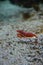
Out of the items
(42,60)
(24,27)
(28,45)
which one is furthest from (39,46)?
(24,27)

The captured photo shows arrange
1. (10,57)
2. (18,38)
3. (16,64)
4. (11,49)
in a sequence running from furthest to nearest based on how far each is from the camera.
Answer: (18,38), (11,49), (10,57), (16,64)

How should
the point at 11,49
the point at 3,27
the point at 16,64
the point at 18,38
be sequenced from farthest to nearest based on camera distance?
the point at 3,27
the point at 18,38
the point at 11,49
the point at 16,64

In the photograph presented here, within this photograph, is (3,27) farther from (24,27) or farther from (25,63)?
(25,63)

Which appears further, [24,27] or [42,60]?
[24,27]

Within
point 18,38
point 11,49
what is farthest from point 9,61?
point 18,38

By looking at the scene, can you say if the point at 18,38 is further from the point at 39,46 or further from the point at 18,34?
the point at 39,46

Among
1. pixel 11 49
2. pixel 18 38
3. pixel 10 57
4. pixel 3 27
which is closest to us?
pixel 10 57
